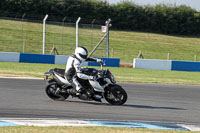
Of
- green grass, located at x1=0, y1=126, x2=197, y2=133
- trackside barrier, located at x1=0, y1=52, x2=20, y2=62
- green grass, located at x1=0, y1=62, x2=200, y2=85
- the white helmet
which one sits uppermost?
the white helmet

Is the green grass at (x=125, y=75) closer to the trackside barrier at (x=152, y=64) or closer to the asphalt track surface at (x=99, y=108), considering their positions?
the asphalt track surface at (x=99, y=108)

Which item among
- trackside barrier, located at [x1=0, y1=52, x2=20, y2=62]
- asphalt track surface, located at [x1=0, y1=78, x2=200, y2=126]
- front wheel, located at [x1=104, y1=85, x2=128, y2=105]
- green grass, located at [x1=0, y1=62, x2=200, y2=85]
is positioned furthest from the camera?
trackside barrier, located at [x1=0, y1=52, x2=20, y2=62]

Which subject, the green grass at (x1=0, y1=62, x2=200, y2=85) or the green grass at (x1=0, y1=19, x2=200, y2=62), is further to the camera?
the green grass at (x1=0, y1=19, x2=200, y2=62)

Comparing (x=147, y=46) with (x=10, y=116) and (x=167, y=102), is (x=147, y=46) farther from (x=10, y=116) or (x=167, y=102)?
(x=10, y=116)

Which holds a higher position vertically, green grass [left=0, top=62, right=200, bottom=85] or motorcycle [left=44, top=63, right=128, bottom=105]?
motorcycle [left=44, top=63, right=128, bottom=105]

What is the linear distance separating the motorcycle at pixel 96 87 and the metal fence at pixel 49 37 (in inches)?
693

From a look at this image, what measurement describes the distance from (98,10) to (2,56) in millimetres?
22507

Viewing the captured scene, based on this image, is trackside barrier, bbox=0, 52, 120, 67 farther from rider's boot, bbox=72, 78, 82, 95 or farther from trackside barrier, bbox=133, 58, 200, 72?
rider's boot, bbox=72, 78, 82, 95

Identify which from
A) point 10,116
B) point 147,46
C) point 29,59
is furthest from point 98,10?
point 10,116

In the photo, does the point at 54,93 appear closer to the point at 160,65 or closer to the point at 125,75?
the point at 125,75

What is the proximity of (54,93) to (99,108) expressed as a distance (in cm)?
160

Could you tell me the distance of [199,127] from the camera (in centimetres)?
805

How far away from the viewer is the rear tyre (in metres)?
10.9

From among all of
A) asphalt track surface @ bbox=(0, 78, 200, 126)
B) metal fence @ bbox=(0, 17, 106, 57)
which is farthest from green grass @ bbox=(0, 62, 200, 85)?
metal fence @ bbox=(0, 17, 106, 57)
